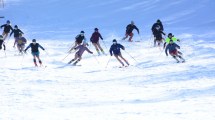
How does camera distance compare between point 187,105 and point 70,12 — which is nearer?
point 187,105

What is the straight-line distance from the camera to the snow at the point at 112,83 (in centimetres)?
1170

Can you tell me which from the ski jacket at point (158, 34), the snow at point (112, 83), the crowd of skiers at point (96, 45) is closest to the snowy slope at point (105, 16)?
the snow at point (112, 83)

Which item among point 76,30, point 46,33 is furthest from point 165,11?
point 46,33

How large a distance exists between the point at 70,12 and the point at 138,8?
23.2 feet

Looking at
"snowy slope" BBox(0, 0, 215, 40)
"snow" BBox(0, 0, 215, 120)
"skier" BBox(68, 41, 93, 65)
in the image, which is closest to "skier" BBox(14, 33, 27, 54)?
"snow" BBox(0, 0, 215, 120)

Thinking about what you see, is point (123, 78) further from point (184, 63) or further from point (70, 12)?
point (70, 12)

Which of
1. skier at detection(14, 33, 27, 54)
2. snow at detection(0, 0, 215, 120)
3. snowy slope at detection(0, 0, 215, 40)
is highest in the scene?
snowy slope at detection(0, 0, 215, 40)

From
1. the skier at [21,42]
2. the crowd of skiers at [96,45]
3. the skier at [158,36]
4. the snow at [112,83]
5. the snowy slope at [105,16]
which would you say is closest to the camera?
the snow at [112,83]

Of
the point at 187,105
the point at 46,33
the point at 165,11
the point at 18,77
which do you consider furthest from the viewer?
the point at 165,11

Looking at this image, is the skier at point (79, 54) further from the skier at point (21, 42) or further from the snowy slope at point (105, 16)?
the snowy slope at point (105, 16)

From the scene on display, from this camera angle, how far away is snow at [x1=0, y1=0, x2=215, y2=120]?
11.7 metres

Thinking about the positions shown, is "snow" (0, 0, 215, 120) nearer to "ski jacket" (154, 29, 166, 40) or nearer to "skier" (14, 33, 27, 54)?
"skier" (14, 33, 27, 54)

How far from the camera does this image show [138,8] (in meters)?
46.3

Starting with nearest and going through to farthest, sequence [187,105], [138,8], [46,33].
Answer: [187,105] < [46,33] < [138,8]
